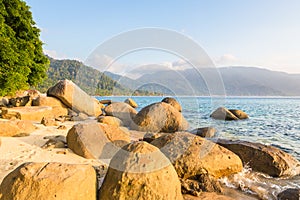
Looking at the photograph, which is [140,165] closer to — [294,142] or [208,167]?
[208,167]

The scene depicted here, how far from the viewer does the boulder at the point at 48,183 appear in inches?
104

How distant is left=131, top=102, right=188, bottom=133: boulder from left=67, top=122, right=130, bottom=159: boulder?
14.0ft

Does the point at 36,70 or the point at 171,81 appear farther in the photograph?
the point at 36,70

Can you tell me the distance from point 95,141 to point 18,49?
30.4ft

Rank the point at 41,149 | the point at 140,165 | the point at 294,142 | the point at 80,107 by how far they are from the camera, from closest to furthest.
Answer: the point at 140,165 < the point at 41,149 < the point at 294,142 < the point at 80,107

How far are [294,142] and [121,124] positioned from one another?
8.42 m

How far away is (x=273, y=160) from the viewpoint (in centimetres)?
565

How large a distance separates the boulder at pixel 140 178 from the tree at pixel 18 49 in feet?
29.9

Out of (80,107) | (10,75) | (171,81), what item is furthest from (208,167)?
(80,107)

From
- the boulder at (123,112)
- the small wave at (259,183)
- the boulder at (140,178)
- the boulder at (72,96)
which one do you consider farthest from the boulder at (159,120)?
the boulder at (140,178)

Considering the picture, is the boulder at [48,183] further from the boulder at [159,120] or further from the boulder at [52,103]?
the boulder at [52,103]

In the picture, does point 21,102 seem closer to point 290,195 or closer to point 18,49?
point 18,49

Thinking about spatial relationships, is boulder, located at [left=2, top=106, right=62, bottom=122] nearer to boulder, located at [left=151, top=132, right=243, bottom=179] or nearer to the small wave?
boulder, located at [left=151, top=132, right=243, bottom=179]

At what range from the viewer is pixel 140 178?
3.02 metres
